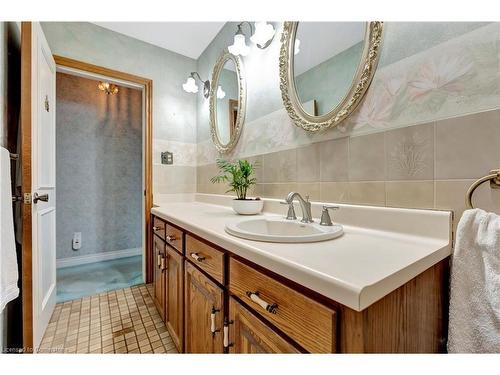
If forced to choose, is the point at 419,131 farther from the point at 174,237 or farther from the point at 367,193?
the point at 174,237

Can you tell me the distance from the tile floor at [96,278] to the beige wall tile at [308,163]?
73.1 inches

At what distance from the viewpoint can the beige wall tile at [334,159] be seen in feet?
3.14

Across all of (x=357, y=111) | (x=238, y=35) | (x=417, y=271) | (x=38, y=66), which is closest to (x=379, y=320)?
(x=417, y=271)

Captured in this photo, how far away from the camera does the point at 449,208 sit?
0.68 meters

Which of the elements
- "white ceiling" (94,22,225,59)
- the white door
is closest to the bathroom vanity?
the white door

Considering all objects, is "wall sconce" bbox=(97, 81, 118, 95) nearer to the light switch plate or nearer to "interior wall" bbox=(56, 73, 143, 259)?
"interior wall" bbox=(56, 73, 143, 259)

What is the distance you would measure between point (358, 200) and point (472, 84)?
0.49 meters

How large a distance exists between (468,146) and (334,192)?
0.45 metres

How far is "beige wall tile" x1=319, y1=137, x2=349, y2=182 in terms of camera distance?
0.96 meters

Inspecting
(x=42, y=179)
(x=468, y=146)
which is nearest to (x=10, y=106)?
(x=42, y=179)

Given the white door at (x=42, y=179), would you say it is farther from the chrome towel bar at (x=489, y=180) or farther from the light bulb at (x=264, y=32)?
the chrome towel bar at (x=489, y=180)

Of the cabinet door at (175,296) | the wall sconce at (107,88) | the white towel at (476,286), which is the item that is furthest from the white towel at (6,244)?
the wall sconce at (107,88)

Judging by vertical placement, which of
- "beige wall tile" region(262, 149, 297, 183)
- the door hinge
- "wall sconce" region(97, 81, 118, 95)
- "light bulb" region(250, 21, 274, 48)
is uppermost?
"wall sconce" region(97, 81, 118, 95)

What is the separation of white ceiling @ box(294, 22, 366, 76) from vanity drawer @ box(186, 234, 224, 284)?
98 cm
